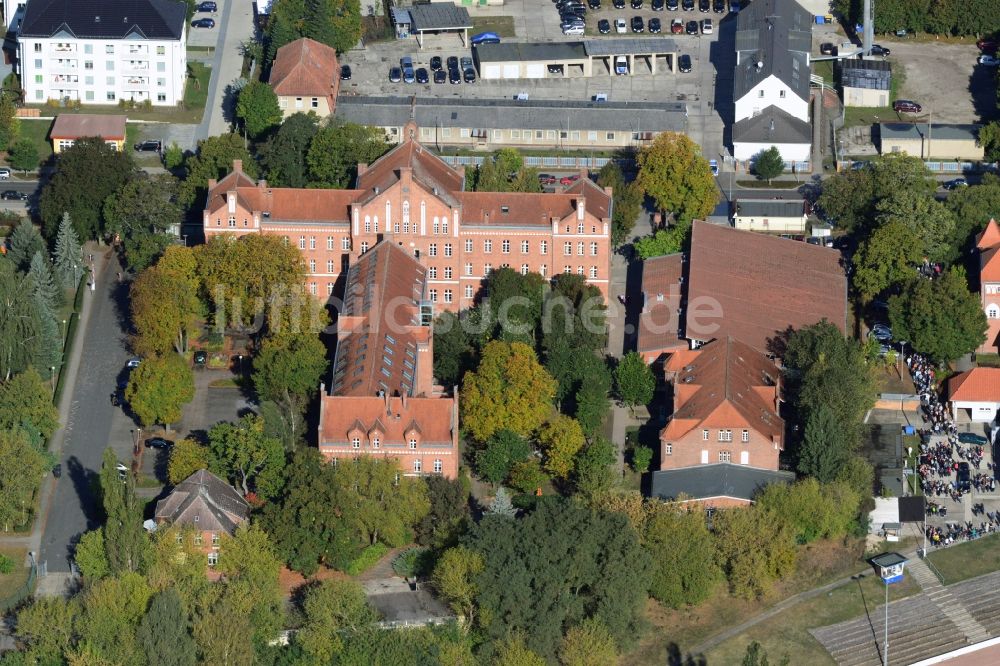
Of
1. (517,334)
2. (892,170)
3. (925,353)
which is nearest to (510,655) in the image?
(517,334)

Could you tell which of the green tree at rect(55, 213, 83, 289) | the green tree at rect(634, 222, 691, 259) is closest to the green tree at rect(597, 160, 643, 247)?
the green tree at rect(634, 222, 691, 259)

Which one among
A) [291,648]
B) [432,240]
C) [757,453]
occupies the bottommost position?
[291,648]

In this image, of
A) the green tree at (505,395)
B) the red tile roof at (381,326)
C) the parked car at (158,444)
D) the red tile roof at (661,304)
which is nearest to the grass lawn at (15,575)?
the parked car at (158,444)

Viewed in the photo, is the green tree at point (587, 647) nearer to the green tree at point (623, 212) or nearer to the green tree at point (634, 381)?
the green tree at point (634, 381)

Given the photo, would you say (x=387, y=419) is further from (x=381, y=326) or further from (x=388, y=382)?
(x=381, y=326)

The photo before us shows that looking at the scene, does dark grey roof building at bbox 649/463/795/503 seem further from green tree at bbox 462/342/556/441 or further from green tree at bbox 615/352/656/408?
green tree at bbox 462/342/556/441

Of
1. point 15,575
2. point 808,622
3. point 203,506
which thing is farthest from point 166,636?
point 808,622

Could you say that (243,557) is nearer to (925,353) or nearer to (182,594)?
(182,594)
